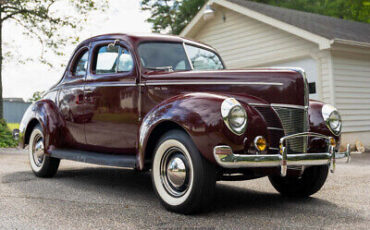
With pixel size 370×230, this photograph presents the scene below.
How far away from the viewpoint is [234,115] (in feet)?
12.7

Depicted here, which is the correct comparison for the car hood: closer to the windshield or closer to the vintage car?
the vintage car

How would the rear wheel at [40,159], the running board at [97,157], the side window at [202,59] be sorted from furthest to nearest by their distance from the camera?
the rear wheel at [40,159] < the side window at [202,59] < the running board at [97,157]

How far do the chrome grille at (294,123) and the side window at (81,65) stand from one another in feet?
9.57

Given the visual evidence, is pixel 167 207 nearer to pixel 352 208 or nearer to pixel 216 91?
pixel 216 91

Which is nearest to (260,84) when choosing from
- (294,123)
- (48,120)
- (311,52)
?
(294,123)

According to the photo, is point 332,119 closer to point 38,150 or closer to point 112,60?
point 112,60

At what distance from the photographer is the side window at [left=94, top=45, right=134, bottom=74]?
5387 millimetres

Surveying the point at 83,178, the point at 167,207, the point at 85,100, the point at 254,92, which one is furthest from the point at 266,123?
the point at 83,178

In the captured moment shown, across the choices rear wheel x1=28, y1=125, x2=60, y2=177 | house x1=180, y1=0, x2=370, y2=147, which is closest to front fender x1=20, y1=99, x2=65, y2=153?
rear wheel x1=28, y1=125, x2=60, y2=177

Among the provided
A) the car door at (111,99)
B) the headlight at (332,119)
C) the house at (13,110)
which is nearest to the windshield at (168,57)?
the car door at (111,99)

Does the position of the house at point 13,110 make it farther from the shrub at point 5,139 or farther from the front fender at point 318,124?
the front fender at point 318,124

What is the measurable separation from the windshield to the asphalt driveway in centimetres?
155

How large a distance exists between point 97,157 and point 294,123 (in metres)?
2.39

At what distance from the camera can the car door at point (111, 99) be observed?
5.17 metres
